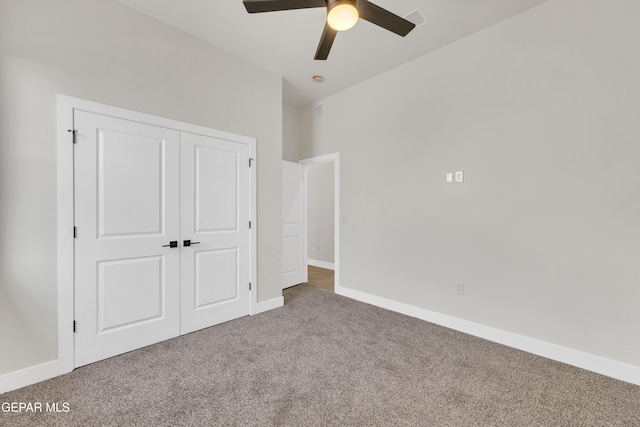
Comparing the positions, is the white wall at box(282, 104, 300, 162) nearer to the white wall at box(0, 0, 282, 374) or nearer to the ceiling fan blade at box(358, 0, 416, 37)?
the white wall at box(0, 0, 282, 374)

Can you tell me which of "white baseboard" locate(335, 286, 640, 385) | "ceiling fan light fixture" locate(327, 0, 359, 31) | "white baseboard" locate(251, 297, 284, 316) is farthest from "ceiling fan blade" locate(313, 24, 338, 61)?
"white baseboard" locate(335, 286, 640, 385)

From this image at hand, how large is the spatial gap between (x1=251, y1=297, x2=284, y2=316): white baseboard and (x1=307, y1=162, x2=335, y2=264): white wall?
2.63 meters

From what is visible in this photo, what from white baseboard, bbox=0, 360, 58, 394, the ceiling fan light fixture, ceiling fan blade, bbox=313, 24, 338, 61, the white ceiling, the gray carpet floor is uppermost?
the white ceiling

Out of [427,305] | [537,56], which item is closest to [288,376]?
[427,305]

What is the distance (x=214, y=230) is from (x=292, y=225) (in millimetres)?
1737

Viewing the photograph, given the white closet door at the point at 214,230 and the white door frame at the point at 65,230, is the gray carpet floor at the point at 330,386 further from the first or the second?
the white closet door at the point at 214,230

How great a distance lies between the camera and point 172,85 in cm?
273

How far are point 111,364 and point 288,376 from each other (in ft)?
4.97

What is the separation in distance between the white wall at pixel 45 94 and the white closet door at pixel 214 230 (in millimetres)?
498

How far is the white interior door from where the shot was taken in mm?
4480

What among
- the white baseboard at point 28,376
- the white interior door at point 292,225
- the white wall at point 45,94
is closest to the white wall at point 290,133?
the white interior door at point 292,225

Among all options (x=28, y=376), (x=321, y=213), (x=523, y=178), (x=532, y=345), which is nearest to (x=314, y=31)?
(x=523, y=178)

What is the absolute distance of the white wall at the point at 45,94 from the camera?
1.93 meters

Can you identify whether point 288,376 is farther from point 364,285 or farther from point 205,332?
point 364,285
